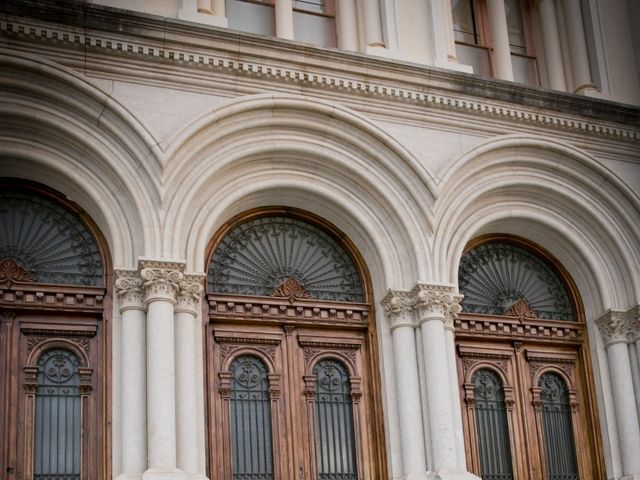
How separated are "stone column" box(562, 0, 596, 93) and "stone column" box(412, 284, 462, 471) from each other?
12.5 feet

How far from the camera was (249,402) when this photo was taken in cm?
1214

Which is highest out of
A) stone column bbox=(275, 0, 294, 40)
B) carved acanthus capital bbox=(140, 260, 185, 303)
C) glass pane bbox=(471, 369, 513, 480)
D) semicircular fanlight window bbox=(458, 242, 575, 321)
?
stone column bbox=(275, 0, 294, 40)

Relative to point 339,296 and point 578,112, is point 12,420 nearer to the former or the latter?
point 339,296

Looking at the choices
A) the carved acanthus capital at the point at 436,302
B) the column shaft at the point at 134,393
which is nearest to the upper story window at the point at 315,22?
the carved acanthus capital at the point at 436,302

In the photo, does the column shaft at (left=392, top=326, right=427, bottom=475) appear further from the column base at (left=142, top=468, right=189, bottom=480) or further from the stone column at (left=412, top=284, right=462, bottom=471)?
the column base at (left=142, top=468, right=189, bottom=480)

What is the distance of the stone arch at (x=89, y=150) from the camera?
11633 mm

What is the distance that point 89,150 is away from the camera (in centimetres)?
1178

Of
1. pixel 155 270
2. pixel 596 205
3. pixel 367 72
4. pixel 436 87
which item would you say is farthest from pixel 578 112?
pixel 155 270

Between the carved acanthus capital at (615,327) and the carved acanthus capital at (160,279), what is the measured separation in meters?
5.55

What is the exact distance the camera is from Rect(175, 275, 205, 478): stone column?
11.0 meters

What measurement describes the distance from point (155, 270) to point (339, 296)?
2523 millimetres

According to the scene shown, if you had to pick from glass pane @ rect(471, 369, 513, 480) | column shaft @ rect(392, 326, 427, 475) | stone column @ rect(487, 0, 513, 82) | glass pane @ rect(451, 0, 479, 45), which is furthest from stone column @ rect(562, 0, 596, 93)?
column shaft @ rect(392, 326, 427, 475)

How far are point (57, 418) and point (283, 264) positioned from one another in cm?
318

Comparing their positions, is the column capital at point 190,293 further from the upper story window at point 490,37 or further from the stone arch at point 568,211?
the upper story window at point 490,37
